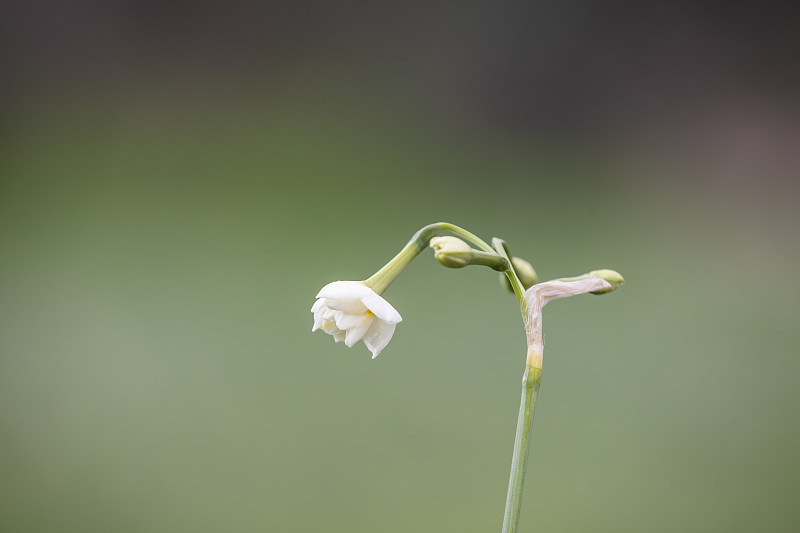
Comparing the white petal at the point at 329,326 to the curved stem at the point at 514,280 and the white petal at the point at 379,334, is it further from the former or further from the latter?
the curved stem at the point at 514,280

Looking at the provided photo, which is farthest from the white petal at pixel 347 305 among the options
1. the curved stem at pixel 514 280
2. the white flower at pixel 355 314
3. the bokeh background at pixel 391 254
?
the bokeh background at pixel 391 254

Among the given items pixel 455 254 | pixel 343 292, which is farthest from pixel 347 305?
pixel 455 254

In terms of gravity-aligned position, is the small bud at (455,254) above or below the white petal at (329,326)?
above

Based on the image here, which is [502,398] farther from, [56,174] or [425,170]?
[56,174]

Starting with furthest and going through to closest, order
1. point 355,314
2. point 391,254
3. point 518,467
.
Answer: point 391,254 < point 355,314 < point 518,467

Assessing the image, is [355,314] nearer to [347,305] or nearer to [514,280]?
[347,305]

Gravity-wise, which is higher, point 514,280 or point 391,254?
point 391,254
